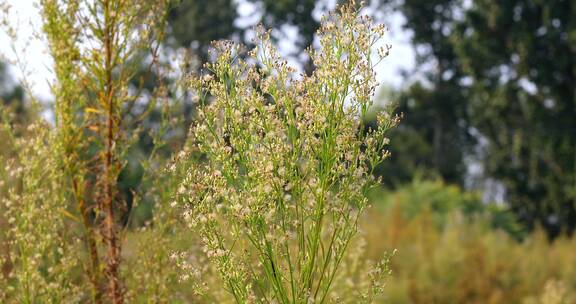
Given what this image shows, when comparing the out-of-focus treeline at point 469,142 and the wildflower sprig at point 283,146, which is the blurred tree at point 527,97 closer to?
the out-of-focus treeline at point 469,142

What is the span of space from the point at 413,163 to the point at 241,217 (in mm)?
24012

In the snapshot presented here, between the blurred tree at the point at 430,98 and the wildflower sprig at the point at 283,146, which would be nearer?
the wildflower sprig at the point at 283,146

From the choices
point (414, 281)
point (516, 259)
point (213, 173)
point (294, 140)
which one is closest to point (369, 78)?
point (294, 140)

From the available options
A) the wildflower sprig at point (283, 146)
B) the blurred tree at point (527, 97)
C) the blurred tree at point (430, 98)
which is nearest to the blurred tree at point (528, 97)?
the blurred tree at point (527, 97)

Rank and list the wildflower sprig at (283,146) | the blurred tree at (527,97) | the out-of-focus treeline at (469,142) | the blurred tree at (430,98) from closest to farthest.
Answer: the wildflower sprig at (283,146) < the out-of-focus treeline at (469,142) < the blurred tree at (527,97) < the blurred tree at (430,98)

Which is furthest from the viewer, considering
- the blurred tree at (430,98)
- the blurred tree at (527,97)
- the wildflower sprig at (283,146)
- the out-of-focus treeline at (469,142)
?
the blurred tree at (430,98)

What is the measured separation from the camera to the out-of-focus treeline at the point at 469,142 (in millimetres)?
9422

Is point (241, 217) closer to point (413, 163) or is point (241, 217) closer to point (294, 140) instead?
point (294, 140)

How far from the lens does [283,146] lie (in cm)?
262

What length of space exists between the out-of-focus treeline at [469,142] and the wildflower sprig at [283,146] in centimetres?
125

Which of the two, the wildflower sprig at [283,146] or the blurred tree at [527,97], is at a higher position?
the blurred tree at [527,97]

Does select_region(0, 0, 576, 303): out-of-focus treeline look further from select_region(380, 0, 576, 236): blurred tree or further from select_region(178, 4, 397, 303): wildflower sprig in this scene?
select_region(178, 4, 397, 303): wildflower sprig

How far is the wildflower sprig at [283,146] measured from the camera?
261 centimetres

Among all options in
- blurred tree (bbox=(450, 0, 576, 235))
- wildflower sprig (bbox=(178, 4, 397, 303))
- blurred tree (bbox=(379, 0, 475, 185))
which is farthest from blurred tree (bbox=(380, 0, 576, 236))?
wildflower sprig (bbox=(178, 4, 397, 303))
